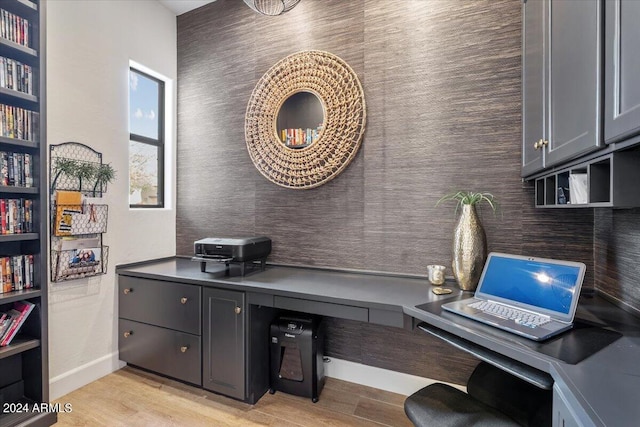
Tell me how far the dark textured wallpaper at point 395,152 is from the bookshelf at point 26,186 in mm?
1201

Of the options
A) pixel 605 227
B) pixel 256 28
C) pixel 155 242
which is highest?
pixel 256 28

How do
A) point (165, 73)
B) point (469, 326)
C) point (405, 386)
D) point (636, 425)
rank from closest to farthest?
point (636, 425) → point (469, 326) → point (405, 386) → point (165, 73)

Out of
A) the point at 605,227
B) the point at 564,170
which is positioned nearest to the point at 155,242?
the point at 564,170

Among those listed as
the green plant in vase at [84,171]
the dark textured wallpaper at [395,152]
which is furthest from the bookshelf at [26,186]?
the dark textured wallpaper at [395,152]

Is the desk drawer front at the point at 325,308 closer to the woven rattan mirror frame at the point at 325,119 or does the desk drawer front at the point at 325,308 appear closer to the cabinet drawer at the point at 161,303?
the cabinet drawer at the point at 161,303

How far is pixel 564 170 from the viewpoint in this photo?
1.27 meters

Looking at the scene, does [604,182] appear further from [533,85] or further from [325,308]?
[325,308]

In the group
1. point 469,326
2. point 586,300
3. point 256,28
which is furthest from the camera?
point 256,28

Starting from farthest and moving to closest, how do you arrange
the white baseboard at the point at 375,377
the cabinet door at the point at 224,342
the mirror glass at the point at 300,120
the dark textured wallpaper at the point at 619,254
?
the mirror glass at the point at 300,120, the white baseboard at the point at 375,377, the cabinet door at the point at 224,342, the dark textured wallpaper at the point at 619,254

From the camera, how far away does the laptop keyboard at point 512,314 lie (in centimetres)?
121

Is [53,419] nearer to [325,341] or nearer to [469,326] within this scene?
[325,341]

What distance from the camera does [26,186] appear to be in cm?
180

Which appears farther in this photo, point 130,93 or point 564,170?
point 130,93

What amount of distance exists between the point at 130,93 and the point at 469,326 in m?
3.09
